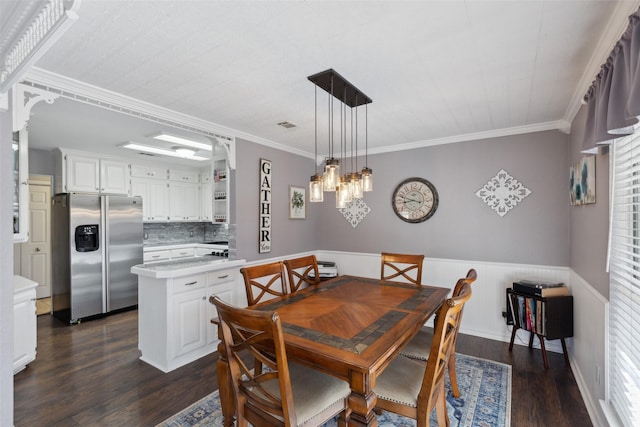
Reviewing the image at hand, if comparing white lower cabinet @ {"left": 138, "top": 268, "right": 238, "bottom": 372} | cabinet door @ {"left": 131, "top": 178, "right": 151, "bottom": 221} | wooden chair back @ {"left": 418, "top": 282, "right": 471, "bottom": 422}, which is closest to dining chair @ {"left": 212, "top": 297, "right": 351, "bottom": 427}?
wooden chair back @ {"left": 418, "top": 282, "right": 471, "bottom": 422}

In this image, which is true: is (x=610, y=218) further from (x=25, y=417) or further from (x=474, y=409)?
(x=25, y=417)

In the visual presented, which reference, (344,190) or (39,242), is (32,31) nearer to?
(344,190)

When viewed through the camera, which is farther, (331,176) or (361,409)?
(331,176)

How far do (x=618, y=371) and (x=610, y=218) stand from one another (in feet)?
2.84

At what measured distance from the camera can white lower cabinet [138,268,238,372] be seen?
2.77 metres

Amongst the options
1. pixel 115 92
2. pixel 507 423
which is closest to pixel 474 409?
pixel 507 423

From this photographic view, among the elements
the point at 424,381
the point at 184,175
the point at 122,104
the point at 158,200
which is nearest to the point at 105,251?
the point at 158,200

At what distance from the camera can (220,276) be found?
127 inches

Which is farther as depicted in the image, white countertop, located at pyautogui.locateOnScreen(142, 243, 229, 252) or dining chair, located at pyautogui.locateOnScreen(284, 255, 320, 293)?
white countertop, located at pyautogui.locateOnScreen(142, 243, 229, 252)

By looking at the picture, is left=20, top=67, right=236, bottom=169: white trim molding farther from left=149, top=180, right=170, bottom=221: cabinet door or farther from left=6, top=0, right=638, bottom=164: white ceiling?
left=149, top=180, right=170, bottom=221: cabinet door

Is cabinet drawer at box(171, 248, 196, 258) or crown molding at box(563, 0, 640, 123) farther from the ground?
crown molding at box(563, 0, 640, 123)

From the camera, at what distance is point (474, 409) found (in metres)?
2.17

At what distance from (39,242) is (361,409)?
5.83m

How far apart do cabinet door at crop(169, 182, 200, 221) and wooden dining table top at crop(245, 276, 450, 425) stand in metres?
4.08
